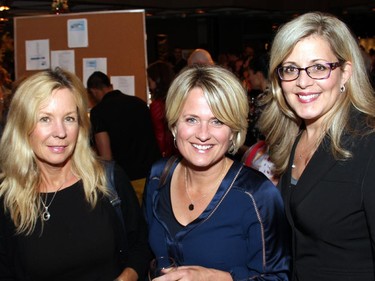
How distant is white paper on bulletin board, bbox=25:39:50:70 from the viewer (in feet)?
16.4

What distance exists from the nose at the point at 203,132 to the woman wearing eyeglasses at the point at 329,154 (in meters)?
0.35

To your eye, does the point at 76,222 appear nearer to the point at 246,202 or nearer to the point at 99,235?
the point at 99,235

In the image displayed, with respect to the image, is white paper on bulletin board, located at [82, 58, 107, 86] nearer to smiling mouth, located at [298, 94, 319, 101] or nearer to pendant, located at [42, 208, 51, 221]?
pendant, located at [42, 208, 51, 221]

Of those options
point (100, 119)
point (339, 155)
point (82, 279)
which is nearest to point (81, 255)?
point (82, 279)

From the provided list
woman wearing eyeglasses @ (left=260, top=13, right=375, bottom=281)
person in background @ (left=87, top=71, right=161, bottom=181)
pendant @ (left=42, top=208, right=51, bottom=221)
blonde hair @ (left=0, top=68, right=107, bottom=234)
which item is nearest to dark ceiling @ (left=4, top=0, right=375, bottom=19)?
person in background @ (left=87, top=71, right=161, bottom=181)

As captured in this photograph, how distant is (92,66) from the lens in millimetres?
4941

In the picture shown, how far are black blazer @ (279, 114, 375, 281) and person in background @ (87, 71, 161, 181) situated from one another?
2.88 m

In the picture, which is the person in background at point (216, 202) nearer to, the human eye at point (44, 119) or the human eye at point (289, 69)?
the human eye at point (289, 69)

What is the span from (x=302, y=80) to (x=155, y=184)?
2.50ft

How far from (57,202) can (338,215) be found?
1145 millimetres

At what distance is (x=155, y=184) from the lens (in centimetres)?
220

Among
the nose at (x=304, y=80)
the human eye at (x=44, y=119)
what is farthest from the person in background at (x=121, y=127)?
the nose at (x=304, y=80)

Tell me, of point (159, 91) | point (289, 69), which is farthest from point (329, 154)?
point (159, 91)

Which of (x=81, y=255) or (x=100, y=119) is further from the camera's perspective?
(x=100, y=119)
